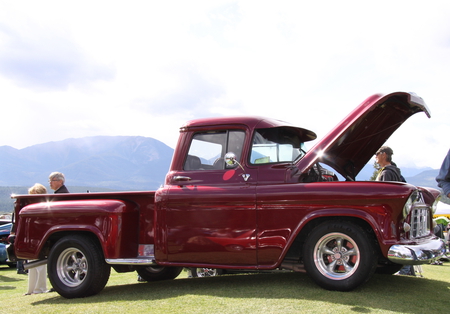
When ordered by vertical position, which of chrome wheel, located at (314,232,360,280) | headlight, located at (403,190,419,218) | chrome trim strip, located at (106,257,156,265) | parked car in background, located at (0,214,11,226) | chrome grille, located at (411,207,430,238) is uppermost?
headlight, located at (403,190,419,218)

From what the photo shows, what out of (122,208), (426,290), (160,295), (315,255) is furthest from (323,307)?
(122,208)

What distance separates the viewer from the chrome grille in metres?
4.86

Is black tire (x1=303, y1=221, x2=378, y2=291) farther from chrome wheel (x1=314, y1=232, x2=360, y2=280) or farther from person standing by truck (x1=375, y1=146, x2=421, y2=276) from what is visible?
person standing by truck (x1=375, y1=146, x2=421, y2=276)

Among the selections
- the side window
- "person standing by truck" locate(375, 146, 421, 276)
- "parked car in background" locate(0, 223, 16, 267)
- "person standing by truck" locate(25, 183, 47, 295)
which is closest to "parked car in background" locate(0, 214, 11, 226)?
"parked car in background" locate(0, 223, 16, 267)

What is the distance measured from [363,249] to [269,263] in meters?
1.08

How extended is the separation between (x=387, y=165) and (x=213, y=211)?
2.96 m

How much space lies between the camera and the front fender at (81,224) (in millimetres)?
5715

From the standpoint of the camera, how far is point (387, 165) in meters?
6.64

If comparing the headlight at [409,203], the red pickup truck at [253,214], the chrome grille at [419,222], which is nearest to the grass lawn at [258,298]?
the red pickup truck at [253,214]

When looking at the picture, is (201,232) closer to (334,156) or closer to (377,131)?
(334,156)

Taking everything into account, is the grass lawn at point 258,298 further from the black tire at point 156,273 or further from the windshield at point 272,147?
the windshield at point 272,147

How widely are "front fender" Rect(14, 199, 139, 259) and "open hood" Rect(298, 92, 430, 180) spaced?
242 centimetres

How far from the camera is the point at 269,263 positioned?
16.7 feet

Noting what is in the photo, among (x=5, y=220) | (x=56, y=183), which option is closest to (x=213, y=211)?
(x=56, y=183)
